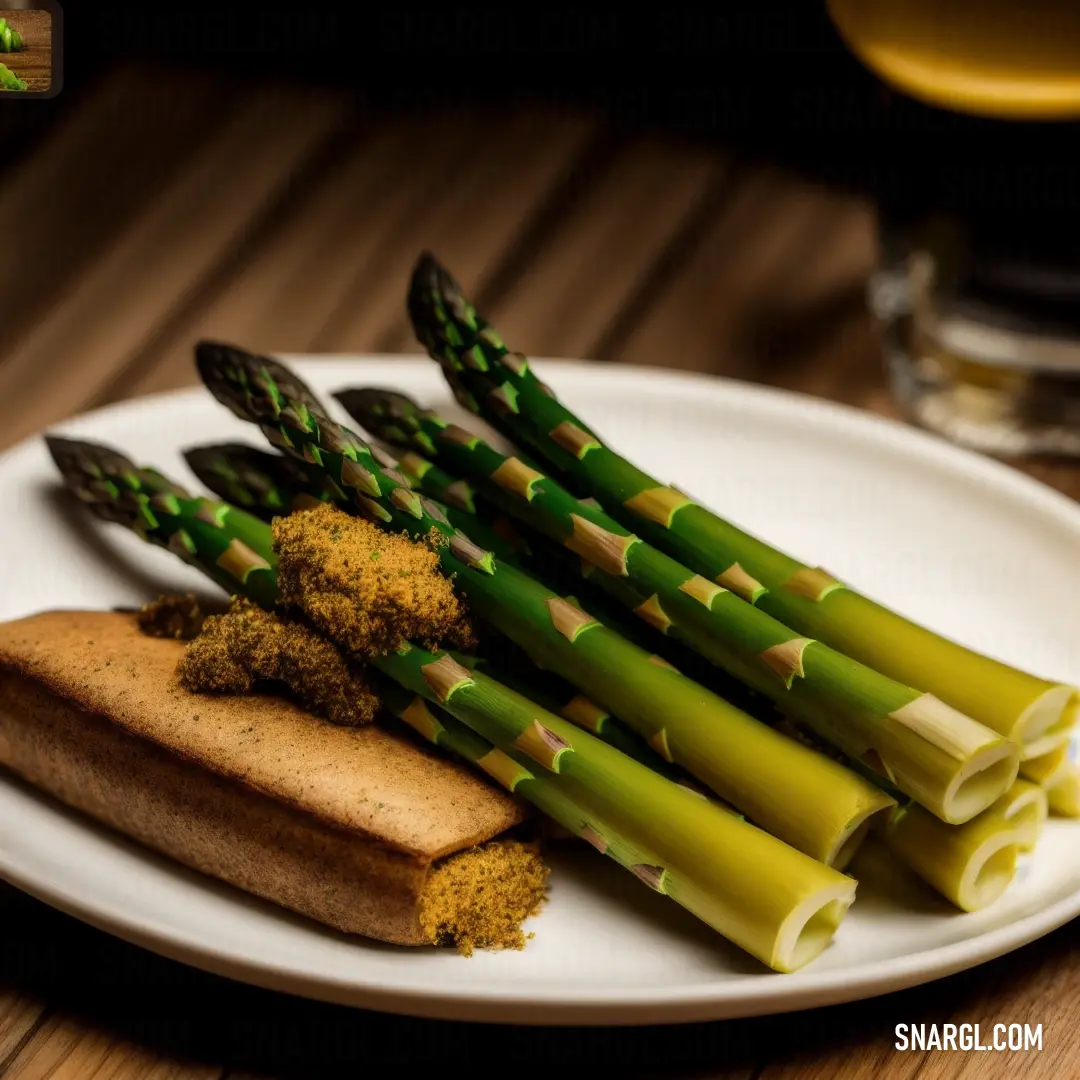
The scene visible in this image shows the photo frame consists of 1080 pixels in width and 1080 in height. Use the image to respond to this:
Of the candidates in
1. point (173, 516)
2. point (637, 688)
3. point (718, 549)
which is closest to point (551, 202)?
point (173, 516)

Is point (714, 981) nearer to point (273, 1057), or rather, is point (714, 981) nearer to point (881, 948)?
point (881, 948)

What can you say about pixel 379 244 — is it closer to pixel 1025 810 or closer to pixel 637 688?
pixel 637 688

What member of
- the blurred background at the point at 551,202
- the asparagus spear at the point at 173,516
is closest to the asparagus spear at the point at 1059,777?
the asparagus spear at the point at 173,516

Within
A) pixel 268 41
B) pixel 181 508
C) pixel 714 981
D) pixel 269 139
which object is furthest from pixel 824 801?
pixel 268 41

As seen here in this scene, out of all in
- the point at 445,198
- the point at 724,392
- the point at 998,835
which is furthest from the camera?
the point at 445,198

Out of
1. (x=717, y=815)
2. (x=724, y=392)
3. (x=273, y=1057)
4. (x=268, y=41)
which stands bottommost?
(x=273, y=1057)
